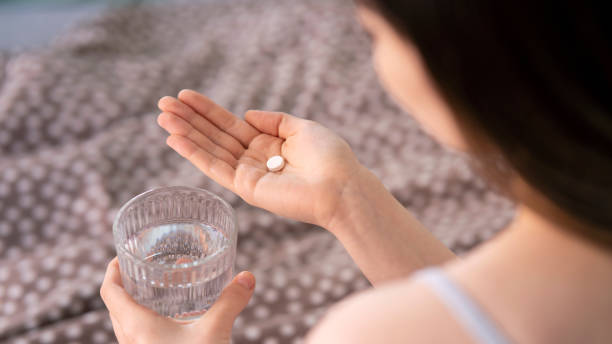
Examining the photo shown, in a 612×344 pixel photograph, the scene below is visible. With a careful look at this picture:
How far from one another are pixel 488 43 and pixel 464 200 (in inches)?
39.8

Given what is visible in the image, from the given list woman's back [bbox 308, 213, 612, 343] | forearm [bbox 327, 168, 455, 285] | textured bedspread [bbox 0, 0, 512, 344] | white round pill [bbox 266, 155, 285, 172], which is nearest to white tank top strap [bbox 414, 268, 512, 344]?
woman's back [bbox 308, 213, 612, 343]

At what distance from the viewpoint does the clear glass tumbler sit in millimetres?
698

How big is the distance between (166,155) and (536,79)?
3.72 ft

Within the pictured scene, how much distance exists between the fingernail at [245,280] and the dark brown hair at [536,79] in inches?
15.5

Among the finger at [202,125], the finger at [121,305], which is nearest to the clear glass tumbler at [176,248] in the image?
the finger at [121,305]

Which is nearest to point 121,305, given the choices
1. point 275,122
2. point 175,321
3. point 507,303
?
point 175,321

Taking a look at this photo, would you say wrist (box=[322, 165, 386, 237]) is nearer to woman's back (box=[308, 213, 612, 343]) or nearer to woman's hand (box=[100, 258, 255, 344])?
woman's hand (box=[100, 258, 255, 344])

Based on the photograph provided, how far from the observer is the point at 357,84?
1.61 meters

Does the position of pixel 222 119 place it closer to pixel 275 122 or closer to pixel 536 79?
pixel 275 122

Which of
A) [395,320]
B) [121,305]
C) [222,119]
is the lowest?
[121,305]

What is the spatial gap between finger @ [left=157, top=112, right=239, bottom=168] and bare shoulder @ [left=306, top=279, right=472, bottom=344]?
1.56 ft

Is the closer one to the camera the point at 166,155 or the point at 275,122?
the point at 275,122

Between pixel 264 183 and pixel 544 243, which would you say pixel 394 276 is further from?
pixel 544 243

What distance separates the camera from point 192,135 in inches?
34.5
